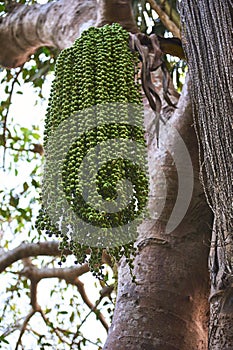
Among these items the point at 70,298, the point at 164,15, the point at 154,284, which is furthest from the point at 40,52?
the point at 154,284

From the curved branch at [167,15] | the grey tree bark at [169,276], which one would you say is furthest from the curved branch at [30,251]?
the curved branch at [167,15]

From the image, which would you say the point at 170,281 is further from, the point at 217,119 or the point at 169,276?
the point at 217,119

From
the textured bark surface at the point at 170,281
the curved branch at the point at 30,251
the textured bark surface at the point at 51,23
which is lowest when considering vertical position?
the textured bark surface at the point at 170,281

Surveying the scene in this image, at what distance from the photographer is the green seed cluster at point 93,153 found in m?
1.38

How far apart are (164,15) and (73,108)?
1.35 metres

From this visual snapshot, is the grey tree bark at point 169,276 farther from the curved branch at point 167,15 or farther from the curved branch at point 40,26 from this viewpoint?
the curved branch at point 167,15

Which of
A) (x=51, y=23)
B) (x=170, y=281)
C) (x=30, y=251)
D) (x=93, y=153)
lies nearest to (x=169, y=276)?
(x=170, y=281)

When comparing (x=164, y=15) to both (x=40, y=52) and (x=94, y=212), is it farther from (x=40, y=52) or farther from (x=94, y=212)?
(x=94, y=212)

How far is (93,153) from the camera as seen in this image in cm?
142

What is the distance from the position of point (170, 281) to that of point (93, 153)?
0.53 metres

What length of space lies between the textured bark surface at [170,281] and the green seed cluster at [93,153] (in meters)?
0.29

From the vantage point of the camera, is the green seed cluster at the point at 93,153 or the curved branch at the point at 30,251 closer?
the green seed cluster at the point at 93,153

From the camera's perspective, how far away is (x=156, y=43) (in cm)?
176

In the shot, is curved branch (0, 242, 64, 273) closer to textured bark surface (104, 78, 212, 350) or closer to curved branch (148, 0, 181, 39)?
textured bark surface (104, 78, 212, 350)
